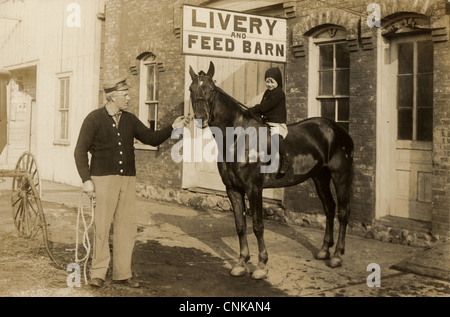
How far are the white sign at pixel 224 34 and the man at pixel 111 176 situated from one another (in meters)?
2.78

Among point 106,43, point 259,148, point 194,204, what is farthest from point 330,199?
point 106,43

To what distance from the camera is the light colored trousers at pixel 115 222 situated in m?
5.26

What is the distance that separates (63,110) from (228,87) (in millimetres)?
7434

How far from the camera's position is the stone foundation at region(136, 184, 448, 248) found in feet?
24.1

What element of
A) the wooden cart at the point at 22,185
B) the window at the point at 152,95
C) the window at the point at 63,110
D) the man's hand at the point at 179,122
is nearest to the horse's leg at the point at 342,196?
the man's hand at the point at 179,122

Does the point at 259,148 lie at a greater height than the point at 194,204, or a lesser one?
greater

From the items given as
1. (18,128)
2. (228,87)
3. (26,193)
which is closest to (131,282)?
(26,193)

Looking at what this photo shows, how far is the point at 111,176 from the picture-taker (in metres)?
5.30

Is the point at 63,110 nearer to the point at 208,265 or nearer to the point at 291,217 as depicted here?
the point at 291,217

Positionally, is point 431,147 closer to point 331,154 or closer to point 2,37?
point 331,154

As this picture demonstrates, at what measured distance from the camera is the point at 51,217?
9633mm

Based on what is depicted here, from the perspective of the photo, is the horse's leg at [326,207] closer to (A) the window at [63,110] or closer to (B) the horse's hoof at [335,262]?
(B) the horse's hoof at [335,262]

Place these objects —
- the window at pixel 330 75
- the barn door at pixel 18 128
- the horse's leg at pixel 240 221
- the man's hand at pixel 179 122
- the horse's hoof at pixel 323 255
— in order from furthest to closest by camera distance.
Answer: the barn door at pixel 18 128 → the window at pixel 330 75 → the horse's hoof at pixel 323 255 → the horse's leg at pixel 240 221 → the man's hand at pixel 179 122
